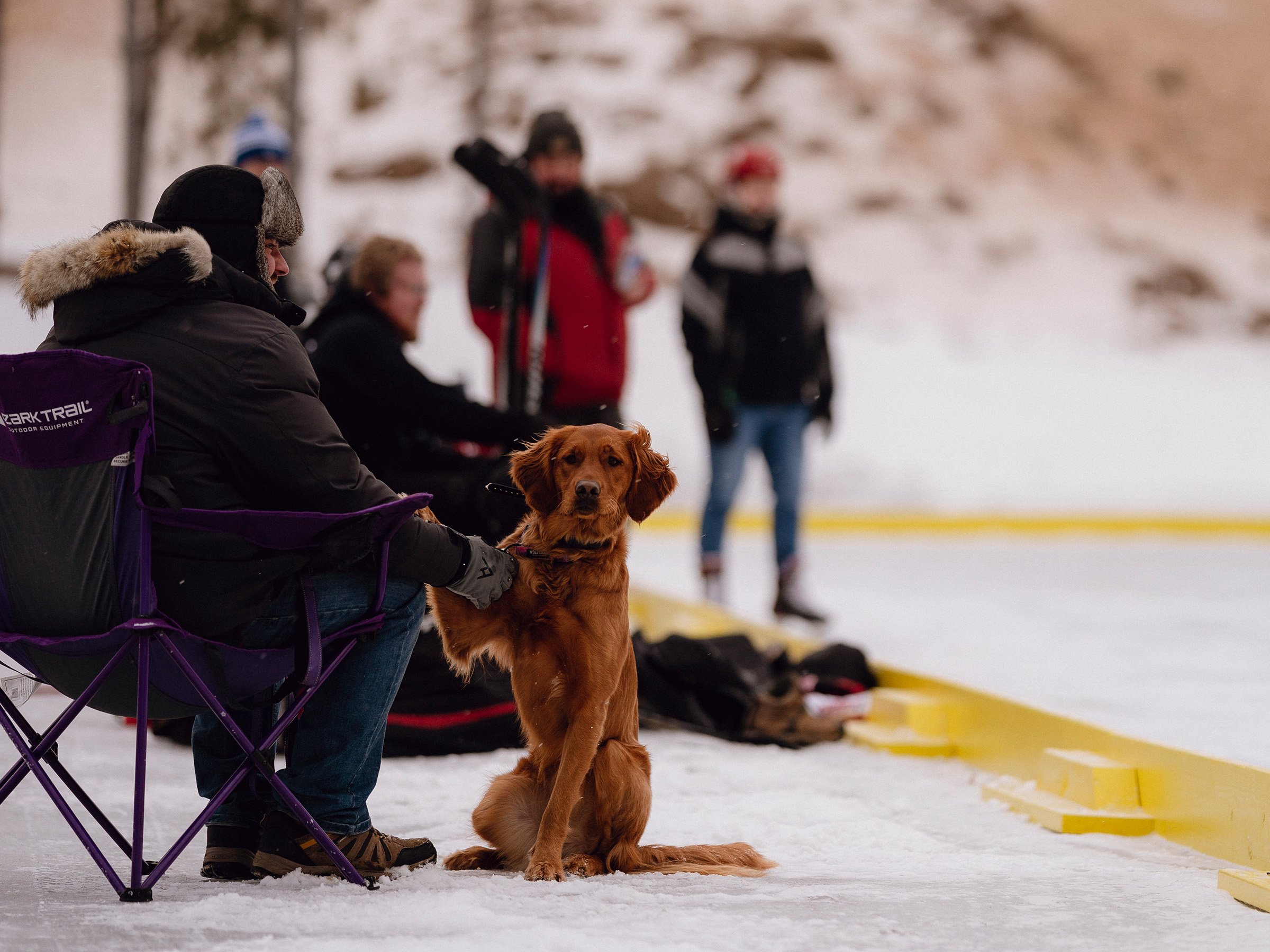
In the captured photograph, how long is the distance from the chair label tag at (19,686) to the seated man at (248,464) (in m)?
0.43

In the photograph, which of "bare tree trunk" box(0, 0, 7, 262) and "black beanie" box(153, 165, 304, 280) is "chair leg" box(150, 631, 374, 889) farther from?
"bare tree trunk" box(0, 0, 7, 262)

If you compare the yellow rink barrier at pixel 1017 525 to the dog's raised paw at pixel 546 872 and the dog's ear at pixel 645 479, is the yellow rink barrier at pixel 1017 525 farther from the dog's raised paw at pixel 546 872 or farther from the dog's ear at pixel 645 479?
the dog's raised paw at pixel 546 872

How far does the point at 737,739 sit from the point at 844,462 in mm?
14012

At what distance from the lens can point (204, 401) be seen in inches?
94.0

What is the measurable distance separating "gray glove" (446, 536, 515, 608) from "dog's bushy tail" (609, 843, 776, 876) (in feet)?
1.85

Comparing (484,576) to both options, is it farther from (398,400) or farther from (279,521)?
(398,400)

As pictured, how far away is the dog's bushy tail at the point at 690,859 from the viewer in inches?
109

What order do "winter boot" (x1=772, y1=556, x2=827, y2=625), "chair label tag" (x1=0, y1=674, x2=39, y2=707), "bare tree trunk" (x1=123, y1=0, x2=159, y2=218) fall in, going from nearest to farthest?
"chair label tag" (x1=0, y1=674, x2=39, y2=707)
"winter boot" (x1=772, y1=556, x2=827, y2=625)
"bare tree trunk" (x1=123, y1=0, x2=159, y2=218)

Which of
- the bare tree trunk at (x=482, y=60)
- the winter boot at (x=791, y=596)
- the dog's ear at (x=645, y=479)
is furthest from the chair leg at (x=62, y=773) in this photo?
the bare tree trunk at (x=482, y=60)

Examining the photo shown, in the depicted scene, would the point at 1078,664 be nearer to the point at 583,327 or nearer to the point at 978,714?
the point at 978,714

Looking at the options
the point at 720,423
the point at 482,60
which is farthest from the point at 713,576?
the point at 482,60

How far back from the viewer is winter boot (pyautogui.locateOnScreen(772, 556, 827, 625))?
659 centimetres

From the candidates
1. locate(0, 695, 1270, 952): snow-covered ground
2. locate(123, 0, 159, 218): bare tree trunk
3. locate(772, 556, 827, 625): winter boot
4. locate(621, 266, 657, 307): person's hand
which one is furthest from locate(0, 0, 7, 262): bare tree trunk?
locate(0, 695, 1270, 952): snow-covered ground

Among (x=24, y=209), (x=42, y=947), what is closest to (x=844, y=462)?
(x=42, y=947)
